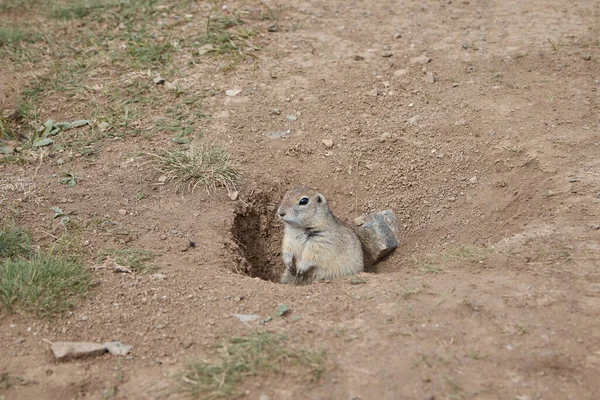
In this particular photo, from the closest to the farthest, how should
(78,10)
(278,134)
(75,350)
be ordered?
(75,350), (278,134), (78,10)

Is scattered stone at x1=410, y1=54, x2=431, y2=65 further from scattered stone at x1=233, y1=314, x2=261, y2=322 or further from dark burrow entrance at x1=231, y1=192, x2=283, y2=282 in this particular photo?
scattered stone at x1=233, y1=314, x2=261, y2=322

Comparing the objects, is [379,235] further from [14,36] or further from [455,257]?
[14,36]

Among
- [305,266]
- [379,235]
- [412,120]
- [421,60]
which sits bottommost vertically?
[305,266]

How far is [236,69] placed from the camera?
7.43 metres

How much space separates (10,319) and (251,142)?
293cm

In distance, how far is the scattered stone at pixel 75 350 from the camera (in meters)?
4.02

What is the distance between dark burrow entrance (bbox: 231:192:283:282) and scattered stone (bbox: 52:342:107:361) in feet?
6.25

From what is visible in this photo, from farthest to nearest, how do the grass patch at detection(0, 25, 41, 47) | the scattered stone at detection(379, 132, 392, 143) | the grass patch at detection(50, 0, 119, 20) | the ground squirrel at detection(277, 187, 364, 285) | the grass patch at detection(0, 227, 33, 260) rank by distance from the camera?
the grass patch at detection(50, 0, 119, 20)
the grass patch at detection(0, 25, 41, 47)
the scattered stone at detection(379, 132, 392, 143)
the ground squirrel at detection(277, 187, 364, 285)
the grass patch at detection(0, 227, 33, 260)

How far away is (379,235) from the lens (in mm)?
6031

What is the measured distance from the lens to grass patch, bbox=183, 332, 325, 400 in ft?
12.1

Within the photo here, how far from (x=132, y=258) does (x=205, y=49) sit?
3.41 m

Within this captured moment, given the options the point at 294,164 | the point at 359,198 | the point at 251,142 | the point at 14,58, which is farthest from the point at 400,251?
the point at 14,58

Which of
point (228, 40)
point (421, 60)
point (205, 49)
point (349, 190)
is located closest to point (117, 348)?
point (349, 190)

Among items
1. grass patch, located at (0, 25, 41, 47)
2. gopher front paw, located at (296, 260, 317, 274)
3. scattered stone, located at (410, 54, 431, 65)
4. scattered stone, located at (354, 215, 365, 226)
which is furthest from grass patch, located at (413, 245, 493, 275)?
grass patch, located at (0, 25, 41, 47)
